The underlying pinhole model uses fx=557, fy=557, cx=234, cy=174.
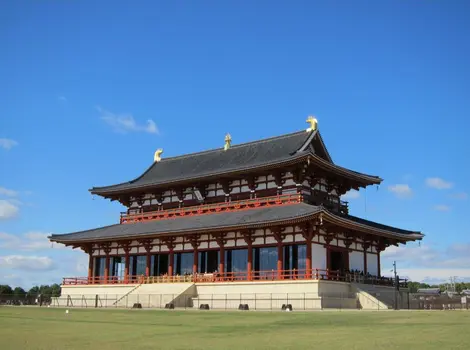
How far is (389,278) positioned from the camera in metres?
49.2

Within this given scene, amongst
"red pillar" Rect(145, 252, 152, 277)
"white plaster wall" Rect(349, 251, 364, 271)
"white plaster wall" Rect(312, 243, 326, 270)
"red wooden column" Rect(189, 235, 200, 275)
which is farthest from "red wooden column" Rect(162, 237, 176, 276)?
"white plaster wall" Rect(349, 251, 364, 271)

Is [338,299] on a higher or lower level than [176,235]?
lower

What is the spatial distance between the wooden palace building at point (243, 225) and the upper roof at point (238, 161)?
13 cm

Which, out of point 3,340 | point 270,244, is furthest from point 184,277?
point 3,340

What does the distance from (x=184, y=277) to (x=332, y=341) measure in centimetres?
Result: 3216

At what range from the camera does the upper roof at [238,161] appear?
Result: 47000mm

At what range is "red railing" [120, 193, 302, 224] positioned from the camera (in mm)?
45969

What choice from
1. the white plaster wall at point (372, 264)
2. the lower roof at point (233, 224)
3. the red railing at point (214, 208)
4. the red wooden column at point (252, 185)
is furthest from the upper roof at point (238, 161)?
the white plaster wall at point (372, 264)

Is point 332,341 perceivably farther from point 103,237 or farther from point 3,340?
point 103,237

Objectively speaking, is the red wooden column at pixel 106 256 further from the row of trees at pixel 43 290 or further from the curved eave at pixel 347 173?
the curved eave at pixel 347 173

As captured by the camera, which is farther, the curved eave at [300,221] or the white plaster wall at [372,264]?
the white plaster wall at [372,264]

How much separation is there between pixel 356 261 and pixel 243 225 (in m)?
11.5

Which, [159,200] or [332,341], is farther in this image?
[159,200]

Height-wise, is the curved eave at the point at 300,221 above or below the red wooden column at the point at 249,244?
above
